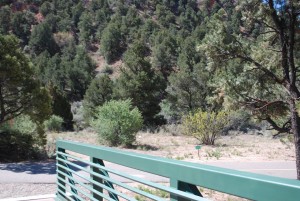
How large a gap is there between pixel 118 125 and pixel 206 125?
5.97 metres

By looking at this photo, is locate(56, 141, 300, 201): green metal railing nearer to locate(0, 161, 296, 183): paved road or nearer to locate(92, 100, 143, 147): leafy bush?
locate(0, 161, 296, 183): paved road

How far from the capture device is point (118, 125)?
22.2 meters

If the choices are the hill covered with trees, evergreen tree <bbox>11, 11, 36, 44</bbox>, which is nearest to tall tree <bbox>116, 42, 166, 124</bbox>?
the hill covered with trees

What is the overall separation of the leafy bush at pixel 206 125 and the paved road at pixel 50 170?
784 cm

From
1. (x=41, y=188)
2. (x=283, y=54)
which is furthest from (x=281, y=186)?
(x=283, y=54)

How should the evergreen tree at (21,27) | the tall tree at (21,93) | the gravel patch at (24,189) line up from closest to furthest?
the gravel patch at (24,189), the tall tree at (21,93), the evergreen tree at (21,27)

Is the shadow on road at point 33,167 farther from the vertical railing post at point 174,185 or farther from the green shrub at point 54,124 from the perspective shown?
the green shrub at point 54,124

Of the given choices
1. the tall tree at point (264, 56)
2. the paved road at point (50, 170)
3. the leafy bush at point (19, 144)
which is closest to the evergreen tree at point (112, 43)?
the leafy bush at point (19, 144)

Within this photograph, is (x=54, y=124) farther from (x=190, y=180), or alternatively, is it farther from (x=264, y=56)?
(x=190, y=180)

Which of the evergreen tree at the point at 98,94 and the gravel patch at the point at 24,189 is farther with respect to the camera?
the evergreen tree at the point at 98,94

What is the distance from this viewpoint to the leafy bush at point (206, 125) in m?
24.4

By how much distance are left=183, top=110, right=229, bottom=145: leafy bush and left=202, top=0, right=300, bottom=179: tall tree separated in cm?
1252

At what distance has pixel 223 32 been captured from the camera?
36.2 ft

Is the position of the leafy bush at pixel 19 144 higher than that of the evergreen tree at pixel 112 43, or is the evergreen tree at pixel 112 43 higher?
the evergreen tree at pixel 112 43
